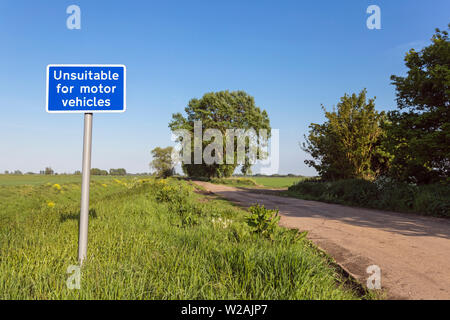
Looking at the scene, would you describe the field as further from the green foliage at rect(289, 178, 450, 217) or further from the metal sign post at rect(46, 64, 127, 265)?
the green foliage at rect(289, 178, 450, 217)

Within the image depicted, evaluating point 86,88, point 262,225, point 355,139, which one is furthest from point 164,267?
point 355,139

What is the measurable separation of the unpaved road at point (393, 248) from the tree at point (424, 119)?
4.64 meters

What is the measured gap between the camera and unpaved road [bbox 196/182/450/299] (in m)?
3.69

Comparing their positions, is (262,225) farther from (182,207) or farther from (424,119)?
(424,119)

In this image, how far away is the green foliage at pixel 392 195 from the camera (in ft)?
33.6

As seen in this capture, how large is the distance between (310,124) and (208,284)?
1914 centimetres

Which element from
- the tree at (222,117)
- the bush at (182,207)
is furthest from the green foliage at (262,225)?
the tree at (222,117)

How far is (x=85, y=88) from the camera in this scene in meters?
3.50

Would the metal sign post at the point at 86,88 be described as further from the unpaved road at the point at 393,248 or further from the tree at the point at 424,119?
the tree at the point at 424,119

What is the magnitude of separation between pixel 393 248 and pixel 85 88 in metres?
6.43

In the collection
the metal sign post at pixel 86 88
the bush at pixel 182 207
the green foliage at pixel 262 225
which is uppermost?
the metal sign post at pixel 86 88

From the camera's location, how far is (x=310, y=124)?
66.5 ft
